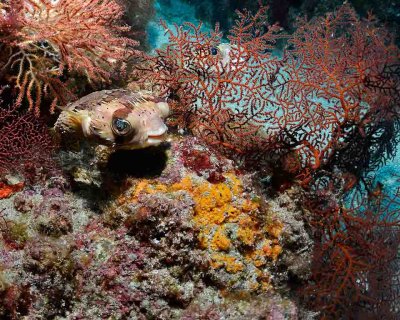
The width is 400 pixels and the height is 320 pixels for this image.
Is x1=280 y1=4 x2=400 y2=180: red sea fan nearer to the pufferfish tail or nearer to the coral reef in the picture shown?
the coral reef

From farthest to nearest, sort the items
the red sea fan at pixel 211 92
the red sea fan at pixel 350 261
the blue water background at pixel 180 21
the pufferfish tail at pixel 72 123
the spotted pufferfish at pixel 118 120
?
the blue water background at pixel 180 21, the red sea fan at pixel 211 92, the red sea fan at pixel 350 261, the pufferfish tail at pixel 72 123, the spotted pufferfish at pixel 118 120

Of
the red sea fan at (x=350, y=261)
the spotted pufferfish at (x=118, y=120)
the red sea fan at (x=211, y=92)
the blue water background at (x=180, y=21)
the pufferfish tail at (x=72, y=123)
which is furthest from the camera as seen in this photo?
the blue water background at (x=180, y=21)

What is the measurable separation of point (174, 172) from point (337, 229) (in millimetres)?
1815

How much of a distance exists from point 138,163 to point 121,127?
18.6 inches

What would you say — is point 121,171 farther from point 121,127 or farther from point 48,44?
point 48,44

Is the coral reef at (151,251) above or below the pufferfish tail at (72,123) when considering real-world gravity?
below

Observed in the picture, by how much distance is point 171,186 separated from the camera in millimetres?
2920

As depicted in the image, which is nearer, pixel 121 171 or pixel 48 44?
pixel 121 171

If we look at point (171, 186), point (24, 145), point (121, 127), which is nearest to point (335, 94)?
point (171, 186)

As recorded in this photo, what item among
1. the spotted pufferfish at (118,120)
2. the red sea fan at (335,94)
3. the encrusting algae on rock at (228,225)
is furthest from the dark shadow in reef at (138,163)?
the red sea fan at (335,94)

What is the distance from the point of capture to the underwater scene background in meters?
2.65

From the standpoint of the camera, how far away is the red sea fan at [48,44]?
320 centimetres

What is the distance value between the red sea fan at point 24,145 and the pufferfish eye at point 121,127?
0.91 m

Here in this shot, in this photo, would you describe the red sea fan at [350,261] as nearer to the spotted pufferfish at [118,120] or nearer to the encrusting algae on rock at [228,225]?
the encrusting algae on rock at [228,225]
